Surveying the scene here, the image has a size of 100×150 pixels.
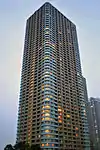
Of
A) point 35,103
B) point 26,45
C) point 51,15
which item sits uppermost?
point 51,15

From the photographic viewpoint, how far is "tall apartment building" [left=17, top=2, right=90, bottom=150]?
120000 mm

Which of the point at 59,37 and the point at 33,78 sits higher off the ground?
the point at 59,37

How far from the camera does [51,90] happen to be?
129875 mm

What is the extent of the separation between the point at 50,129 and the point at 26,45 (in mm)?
100108

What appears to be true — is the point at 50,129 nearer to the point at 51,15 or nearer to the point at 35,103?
the point at 35,103

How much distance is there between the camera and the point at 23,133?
433ft

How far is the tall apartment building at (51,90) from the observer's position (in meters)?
120

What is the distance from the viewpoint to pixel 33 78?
148000 mm

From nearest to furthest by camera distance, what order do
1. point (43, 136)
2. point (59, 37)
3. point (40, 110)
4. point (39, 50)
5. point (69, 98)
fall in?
point (43, 136)
point (40, 110)
point (69, 98)
point (39, 50)
point (59, 37)

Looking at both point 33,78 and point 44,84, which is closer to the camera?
point 44,84

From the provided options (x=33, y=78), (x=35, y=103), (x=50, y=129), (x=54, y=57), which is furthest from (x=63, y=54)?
(x=50, y=129)

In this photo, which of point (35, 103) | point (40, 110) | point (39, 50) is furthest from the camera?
point (39, 50)

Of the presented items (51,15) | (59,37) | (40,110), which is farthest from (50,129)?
(51,15)

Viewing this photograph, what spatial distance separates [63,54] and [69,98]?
46.0 meters
